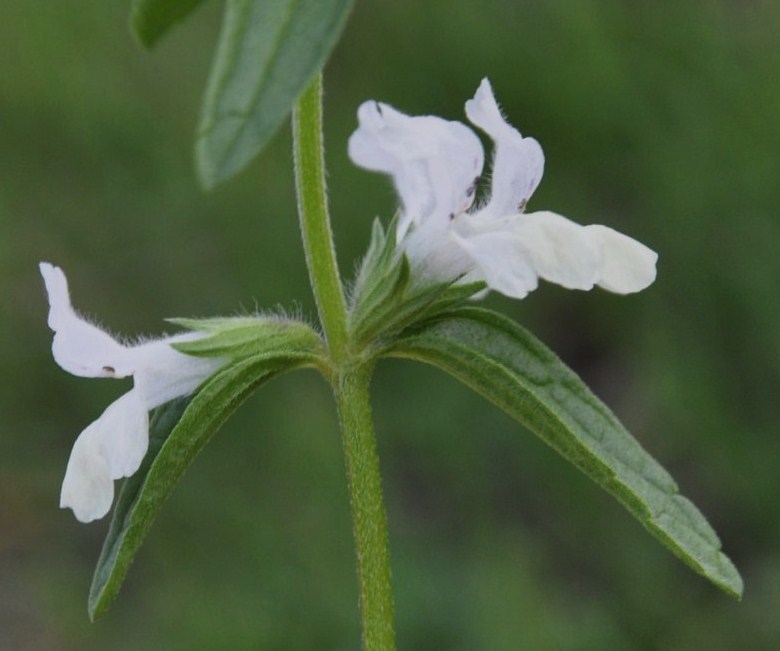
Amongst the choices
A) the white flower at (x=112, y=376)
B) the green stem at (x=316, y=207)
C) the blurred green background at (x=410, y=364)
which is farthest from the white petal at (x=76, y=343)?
the blurred green background at (x=410, y=364)

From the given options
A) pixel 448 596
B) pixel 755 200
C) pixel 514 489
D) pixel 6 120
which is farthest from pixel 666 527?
pixel 6 120

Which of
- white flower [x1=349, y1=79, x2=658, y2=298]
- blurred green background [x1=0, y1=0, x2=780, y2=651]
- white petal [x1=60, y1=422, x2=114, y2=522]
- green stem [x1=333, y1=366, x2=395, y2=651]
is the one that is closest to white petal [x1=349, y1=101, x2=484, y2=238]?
white flower [x1=349, y1=79, x2=658, y2=298]

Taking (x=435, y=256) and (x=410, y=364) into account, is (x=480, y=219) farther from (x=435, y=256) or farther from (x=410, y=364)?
(x=410, y=364)

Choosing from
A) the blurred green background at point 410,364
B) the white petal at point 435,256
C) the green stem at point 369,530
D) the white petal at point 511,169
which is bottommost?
the green stem at point 369,530

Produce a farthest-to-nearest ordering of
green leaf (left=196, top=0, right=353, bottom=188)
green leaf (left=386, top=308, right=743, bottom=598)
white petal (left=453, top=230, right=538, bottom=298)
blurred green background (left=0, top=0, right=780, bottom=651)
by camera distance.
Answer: blurred green background (left=0, top=0, right=780, bottom=651), green leaf (left=386, top=308, right=743, bottom=598), white petal (left=453, top=230, right=538, bottom=298), green leaf (left=196, top=0, right=353, bottom=188)

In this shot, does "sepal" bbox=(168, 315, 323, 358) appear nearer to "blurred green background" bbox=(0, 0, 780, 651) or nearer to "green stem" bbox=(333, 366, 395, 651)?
"green stem" bbox=(333, 366, 395, 651)

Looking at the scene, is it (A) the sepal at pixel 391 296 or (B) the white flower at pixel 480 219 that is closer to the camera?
(B) the white flower at pixel 480 219

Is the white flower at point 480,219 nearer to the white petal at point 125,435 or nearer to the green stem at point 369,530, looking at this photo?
the green stem at point 369,530

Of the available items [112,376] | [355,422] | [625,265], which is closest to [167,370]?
[112,376]
